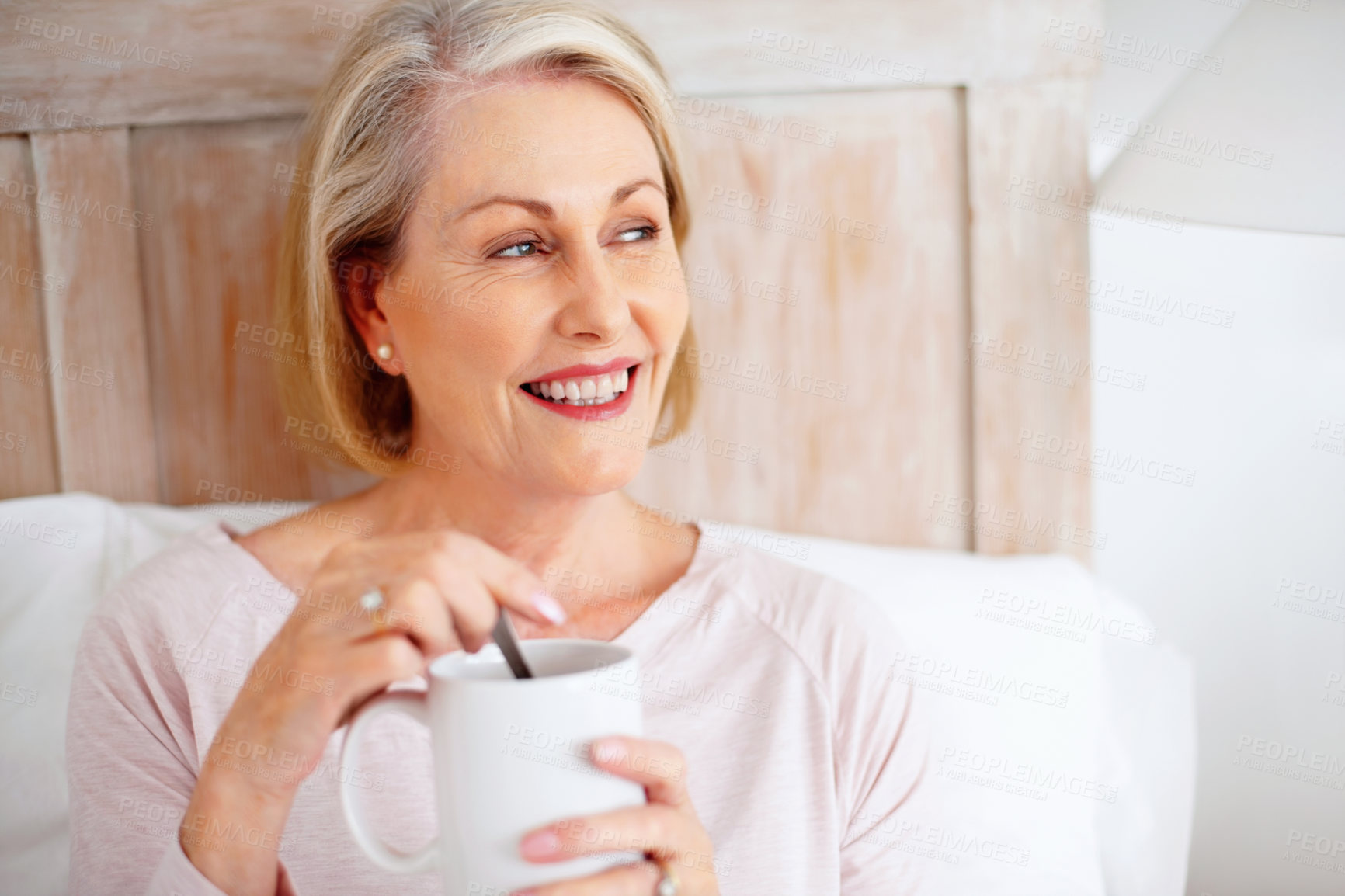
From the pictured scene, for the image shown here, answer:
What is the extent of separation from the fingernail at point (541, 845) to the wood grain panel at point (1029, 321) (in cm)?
104

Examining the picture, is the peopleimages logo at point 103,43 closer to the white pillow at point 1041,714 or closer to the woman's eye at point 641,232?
the woman's eye at point 641,232

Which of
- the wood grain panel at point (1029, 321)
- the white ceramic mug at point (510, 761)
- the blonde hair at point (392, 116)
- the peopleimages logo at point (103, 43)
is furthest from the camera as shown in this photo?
the wood grain panel at point (1029, 321)

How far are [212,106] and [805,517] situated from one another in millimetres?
992

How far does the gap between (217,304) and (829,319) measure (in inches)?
33.6

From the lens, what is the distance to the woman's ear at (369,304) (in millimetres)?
1167

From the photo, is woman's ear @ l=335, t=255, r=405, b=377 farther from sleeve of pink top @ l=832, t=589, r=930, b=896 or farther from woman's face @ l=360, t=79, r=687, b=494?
sleeve of pink top @ l=832, t=589, r=930, b=896

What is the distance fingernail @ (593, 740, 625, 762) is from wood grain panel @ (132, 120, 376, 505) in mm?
947

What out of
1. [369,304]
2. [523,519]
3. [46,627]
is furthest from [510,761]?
[46,627]

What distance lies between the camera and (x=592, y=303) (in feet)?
3.33

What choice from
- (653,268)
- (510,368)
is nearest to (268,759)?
(510,368)

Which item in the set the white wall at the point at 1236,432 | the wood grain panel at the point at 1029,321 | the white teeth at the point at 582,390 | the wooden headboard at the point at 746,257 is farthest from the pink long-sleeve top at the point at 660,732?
the white wall at the point at 1236,432

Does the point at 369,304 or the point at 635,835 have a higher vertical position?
the point at 369,304

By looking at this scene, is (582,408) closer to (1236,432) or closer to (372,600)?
(372,600)

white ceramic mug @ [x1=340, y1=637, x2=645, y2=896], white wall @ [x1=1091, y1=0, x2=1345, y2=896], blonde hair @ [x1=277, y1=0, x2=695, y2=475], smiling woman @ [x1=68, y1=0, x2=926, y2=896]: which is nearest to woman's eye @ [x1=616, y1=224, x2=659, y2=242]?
smiling woman @ [x1=68, y1=0, x2=926, y2=896]
